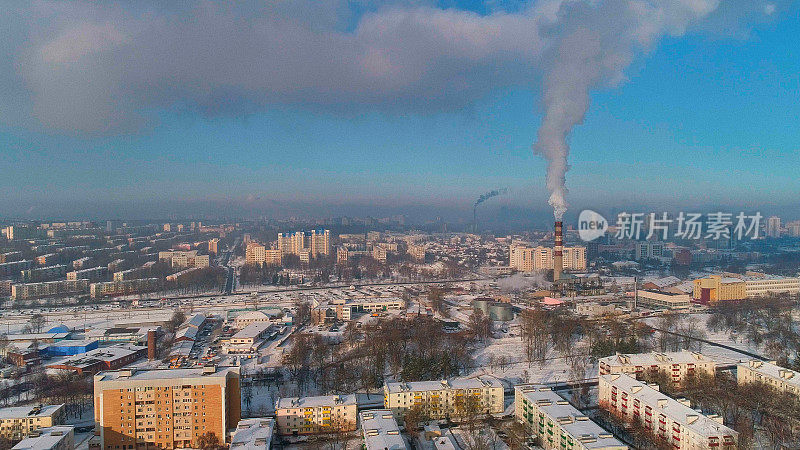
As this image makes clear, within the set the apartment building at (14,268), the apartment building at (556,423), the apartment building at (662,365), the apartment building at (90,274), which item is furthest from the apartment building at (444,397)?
the apartment building at (14,268)

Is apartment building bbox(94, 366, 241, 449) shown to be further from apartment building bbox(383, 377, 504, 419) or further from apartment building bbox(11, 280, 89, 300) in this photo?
apartment building bbox(11, 280, 89, 300)

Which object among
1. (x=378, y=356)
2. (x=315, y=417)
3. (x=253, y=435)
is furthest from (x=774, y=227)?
(x=253, y=435)

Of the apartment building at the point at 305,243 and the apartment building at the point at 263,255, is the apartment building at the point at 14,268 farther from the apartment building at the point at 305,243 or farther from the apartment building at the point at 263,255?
the apartment building at the point at 305,243

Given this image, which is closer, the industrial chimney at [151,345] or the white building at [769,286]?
the industrial chimney at [151,345]

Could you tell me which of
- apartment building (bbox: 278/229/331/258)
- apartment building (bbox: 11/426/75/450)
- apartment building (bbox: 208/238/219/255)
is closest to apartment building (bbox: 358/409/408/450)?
apartment building (bbox: 11/426/75/450)

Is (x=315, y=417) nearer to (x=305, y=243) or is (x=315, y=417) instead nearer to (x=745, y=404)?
(x=745, y=404)

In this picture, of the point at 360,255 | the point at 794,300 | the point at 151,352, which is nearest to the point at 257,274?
the point at 360,255
